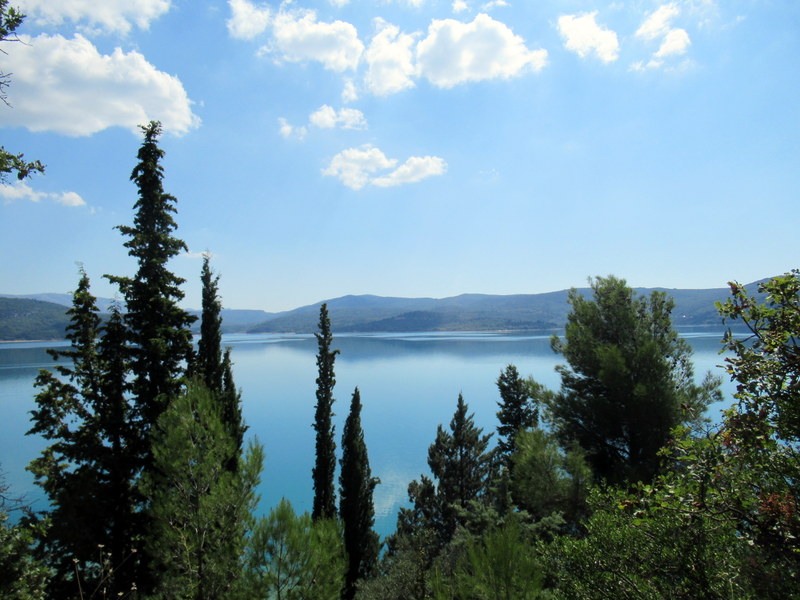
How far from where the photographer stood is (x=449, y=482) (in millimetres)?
20797

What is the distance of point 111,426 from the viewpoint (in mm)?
13258

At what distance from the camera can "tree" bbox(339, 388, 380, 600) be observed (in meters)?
18.7

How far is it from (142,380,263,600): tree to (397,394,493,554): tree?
1167cm

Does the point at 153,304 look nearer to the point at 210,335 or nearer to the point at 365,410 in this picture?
the point at 210,335

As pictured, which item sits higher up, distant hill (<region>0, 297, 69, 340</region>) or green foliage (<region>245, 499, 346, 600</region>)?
distant hill (<region>0, 297, 69, 340</region>)

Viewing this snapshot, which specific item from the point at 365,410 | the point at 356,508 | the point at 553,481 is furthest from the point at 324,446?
the point at 365,410

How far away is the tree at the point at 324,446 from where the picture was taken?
1889cm

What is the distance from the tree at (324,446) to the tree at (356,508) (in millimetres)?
564

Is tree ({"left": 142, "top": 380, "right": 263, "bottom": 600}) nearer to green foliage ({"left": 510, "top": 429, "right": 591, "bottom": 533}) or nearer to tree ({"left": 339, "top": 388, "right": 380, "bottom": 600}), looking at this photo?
green foliage ({"left": 510, "top": 429, "right": 591, "bottom": 533})

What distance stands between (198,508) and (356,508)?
10.6 metres

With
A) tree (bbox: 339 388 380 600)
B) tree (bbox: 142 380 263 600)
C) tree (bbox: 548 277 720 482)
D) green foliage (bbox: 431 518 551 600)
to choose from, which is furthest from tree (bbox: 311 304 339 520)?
green foliage (bbox: 431 518 551 600)

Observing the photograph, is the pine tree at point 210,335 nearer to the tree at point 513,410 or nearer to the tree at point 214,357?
the tree at point 214,357

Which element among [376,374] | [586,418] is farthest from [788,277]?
[376,374]

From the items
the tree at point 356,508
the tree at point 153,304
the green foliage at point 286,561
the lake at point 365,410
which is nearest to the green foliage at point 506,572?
the green foliage at point 286,561
